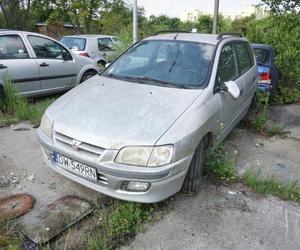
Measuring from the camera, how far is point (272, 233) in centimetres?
288

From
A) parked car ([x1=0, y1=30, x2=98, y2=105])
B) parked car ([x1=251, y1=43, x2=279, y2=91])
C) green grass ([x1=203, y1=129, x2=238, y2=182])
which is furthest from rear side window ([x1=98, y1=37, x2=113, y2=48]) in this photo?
green grass ([x1=203, y1=129, x2=238, y2=182])

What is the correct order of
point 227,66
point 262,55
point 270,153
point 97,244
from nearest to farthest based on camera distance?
point 97,244, point 227,66, point 270,153, point 262,55

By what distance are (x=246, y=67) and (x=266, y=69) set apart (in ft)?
6.93

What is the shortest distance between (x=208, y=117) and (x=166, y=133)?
0.74 m

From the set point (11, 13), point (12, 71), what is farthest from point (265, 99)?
point (11, 13)

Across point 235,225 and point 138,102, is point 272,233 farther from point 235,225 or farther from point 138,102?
point 138,102

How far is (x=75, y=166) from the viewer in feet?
9.47

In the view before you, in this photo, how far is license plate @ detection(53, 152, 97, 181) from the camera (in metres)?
2.78

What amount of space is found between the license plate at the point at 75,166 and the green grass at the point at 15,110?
2632mm

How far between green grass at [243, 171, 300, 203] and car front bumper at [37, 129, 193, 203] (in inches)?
43.6

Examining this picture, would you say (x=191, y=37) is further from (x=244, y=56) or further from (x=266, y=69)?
(x=266, y=69)

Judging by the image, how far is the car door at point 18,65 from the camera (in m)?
5.64

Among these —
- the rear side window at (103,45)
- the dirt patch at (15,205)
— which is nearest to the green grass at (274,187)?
the dirt patch at (15,205)

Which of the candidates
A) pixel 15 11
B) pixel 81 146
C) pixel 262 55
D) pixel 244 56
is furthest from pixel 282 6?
pixel 15 11
